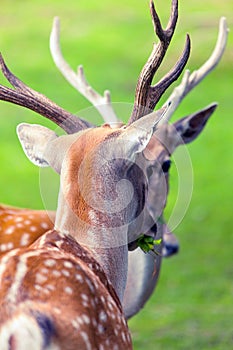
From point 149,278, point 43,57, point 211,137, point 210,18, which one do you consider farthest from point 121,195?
point 210,18

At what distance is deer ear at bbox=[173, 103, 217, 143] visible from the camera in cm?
614

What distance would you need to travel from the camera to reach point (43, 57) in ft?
58.2

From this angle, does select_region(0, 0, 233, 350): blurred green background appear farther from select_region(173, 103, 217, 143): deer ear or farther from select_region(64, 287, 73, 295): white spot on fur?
select_region(64, 287, 73, 295): white spot on fur

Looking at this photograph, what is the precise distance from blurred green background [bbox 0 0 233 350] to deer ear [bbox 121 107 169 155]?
1.75ft

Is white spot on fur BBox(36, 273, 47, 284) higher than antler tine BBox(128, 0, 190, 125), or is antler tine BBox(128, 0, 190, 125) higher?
antler tine BBox(128, 0, 190, 125)

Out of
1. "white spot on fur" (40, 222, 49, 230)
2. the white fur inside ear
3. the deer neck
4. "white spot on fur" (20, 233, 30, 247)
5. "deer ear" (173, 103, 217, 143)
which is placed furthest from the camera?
"deer ear" (173, 103, 217, 143)

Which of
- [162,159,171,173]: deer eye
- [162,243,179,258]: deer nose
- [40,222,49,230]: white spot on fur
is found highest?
[40,222,49,230]: white spot on fur

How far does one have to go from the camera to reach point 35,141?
4125mm

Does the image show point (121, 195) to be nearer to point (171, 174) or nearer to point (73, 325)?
point (73, 325)

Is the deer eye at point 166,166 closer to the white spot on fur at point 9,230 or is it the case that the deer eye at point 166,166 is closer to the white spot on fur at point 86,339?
the white spot on fur at point 9,230

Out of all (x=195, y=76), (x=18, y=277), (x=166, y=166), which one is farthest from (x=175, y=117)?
(x=18, y=277)

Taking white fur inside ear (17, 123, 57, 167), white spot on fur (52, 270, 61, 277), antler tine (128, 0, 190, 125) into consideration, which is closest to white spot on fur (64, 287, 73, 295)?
white spot on fur (52, 270, 61, 277)

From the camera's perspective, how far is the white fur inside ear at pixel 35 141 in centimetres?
409

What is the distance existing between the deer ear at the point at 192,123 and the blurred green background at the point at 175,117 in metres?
0.26
